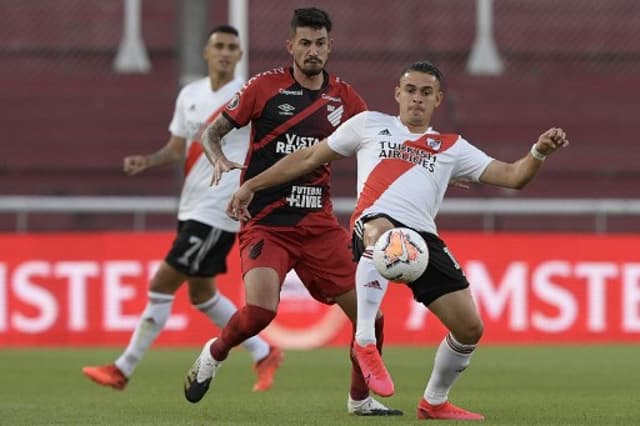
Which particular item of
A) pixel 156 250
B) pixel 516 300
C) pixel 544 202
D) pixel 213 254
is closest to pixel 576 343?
pixel 516 300

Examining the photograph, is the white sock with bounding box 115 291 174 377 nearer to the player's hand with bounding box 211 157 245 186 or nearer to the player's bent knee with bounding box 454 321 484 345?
the player's hand with bounding box 211 157 245 186

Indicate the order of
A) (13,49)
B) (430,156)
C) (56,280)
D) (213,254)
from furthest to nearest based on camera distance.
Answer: (13,49) < (56,280) < (213,254) < (430,156)

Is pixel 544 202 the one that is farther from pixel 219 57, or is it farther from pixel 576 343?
pixel 219 57

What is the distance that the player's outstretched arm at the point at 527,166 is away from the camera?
8320 mm

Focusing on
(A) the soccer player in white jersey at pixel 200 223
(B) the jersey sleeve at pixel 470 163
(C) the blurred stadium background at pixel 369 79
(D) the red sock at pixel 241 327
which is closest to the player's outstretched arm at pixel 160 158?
(A) the soccer player in white jersey at pixel 200 223

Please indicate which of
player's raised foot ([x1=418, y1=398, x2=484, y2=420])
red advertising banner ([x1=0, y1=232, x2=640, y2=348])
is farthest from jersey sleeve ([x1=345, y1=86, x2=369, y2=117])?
red advertising banner ([x1=0, y1=232, x2=640, y2=348])

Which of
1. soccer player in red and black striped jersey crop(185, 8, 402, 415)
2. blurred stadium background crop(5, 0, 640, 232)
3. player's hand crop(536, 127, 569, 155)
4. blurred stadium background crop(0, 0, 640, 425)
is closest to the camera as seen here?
player's hand crop(536, 127, 569, 155)

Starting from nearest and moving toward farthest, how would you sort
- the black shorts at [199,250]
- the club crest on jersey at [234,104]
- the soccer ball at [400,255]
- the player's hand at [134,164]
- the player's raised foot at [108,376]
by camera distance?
the soccer ball at [400,255] → the club crest on jersey at [234,104] → the player's raised foot at [108,376] → the player's hand at [134,164] → the black shorts at [199,250]

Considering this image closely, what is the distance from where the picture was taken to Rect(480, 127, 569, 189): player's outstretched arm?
8.32 m

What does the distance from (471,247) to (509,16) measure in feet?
21.3

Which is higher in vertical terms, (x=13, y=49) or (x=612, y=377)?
(x=13, y=49)

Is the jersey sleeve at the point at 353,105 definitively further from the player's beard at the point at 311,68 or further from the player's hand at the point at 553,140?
the player's hand at the point at 553,140

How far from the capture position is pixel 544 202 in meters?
19.5

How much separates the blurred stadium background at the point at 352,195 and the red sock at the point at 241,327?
3.23 feet
